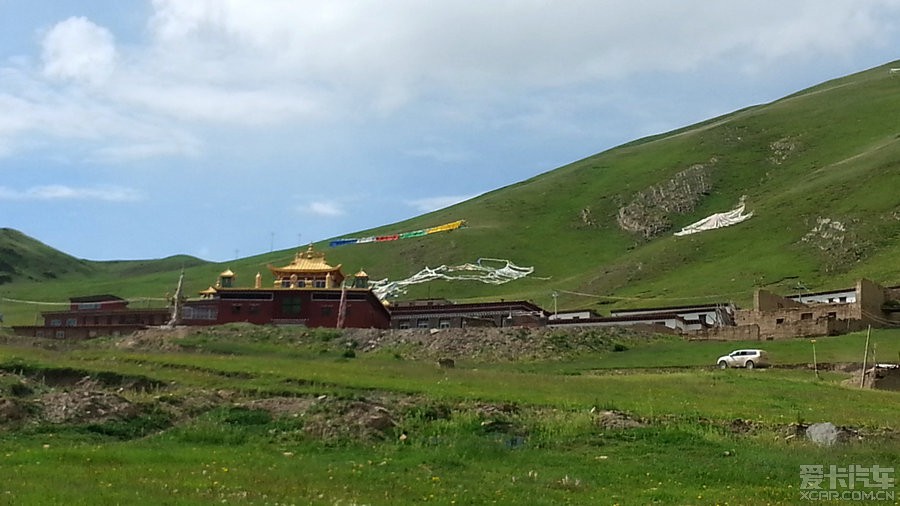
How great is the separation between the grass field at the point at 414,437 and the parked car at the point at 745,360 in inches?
426

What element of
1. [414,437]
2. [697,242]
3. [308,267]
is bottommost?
[414,437]

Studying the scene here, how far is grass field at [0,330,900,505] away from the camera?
1750 centimetres

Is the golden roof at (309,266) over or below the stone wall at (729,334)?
over

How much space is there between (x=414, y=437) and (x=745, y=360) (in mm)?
32800

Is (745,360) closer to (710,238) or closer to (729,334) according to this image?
(729,334)

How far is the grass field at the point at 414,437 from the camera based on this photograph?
17500 mm

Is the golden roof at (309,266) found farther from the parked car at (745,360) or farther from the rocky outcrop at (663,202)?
the rocky outcrop at (663,202)

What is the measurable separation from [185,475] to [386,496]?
12.2ft

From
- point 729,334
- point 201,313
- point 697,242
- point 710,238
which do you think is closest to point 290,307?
point 201,313

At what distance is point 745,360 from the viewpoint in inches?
2085

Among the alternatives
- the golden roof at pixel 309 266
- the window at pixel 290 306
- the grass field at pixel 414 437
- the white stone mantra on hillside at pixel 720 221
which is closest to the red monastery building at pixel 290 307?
the window at pixel 290 306

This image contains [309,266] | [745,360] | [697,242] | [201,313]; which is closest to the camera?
[745,360]

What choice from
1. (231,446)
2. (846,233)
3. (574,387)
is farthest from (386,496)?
(846,233)

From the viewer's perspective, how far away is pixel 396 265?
172 meters
